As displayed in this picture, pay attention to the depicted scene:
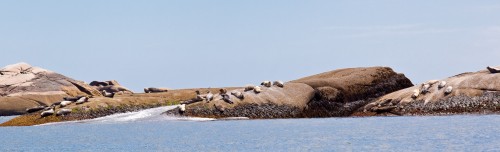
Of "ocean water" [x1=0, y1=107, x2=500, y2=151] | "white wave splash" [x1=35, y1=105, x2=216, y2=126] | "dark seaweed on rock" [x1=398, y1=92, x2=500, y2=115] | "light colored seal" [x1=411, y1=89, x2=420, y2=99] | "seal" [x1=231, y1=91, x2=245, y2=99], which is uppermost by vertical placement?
"seal" [x1=231, y1=91, x2=245, y2=99]

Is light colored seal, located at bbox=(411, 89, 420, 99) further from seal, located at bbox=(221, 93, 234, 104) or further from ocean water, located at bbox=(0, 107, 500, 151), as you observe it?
seal, located at bbox=(221, 93, 234, 104)

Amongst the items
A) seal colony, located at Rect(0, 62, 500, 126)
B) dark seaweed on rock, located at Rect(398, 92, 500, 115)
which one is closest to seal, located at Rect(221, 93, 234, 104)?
seal colony, located at Rect(0, 62, 500, 126)

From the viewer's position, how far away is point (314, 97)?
2987 inches

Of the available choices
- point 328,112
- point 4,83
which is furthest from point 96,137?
point 4,83

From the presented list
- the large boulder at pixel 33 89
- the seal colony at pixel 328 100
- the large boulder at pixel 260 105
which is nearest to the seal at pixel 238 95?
the seal colony at pixel 328 100

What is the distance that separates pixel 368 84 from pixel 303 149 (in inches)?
1722

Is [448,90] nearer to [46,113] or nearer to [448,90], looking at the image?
[448,90]

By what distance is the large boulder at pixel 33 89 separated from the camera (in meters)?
118

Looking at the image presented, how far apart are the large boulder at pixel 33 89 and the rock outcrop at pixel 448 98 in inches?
2303

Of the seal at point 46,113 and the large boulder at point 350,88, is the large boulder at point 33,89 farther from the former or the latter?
the large boulder at point 350,88

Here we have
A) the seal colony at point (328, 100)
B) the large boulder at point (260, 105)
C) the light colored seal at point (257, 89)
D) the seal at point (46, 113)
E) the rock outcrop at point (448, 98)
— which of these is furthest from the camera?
the light colored seal at point (257, 89)

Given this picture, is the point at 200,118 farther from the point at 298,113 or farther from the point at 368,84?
the point at 368,84

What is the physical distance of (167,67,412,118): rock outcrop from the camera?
71.4 m

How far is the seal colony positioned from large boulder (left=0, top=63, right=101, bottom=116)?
3902cm
